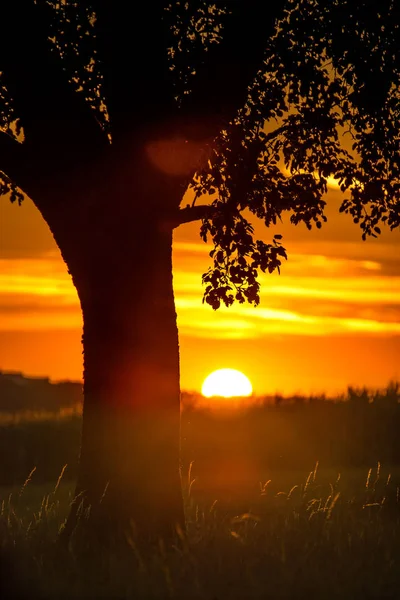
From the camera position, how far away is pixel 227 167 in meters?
15.9

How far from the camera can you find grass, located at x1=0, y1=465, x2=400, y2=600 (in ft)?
37.2

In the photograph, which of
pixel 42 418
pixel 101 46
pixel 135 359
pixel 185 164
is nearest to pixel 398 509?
pixel 135 359

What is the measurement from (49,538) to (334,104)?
8359 mm

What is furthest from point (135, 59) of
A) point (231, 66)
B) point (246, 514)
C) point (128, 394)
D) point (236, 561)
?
point (236, 561)

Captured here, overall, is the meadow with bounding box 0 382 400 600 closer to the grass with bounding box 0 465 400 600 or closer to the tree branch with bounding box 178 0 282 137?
the grass with bounding box 0 465 400 600

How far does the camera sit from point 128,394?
1468cm

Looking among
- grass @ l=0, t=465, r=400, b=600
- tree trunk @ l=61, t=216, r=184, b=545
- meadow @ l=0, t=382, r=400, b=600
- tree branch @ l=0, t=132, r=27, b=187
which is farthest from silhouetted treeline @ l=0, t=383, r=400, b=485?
tree branch @ l=0, t=132, r=27, b=187

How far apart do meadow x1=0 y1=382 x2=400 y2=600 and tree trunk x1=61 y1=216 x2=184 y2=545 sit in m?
0.71

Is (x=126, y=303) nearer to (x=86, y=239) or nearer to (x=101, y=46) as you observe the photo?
(x=86, y=239)

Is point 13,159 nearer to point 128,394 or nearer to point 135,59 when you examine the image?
point 135,59

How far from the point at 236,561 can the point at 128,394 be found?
3.20m

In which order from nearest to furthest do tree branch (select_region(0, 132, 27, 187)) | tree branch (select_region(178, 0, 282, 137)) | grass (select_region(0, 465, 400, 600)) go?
grass (select_region(0, 465, 400, 600)) → tree branch (select_region(178, 0, 282, 137)) → tree branch (select_region(0, 132, 27, 187))

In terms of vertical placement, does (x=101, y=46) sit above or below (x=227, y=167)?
above

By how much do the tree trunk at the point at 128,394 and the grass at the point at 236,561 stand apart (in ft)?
2.42
